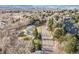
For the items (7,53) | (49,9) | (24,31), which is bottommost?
(7,53)

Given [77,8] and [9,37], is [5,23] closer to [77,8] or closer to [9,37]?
[9,37]

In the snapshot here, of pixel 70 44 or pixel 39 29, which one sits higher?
pixel 39 29

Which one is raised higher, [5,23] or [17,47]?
[5,23]

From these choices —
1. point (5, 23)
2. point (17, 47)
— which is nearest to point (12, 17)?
point (5, 23)
